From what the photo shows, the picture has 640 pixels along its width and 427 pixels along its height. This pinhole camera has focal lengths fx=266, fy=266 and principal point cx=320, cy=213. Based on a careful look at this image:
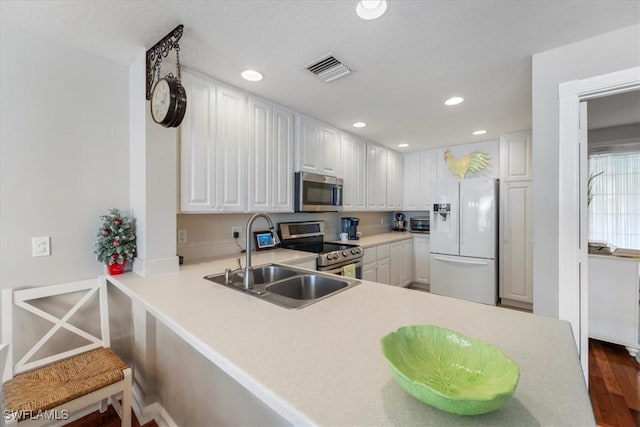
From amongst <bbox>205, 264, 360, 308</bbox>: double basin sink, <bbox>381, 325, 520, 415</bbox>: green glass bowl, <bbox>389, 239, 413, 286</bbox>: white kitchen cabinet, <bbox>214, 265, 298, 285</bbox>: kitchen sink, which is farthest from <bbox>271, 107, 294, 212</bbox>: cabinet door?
<bbox>381, 325, 520, 415</bbox>: green glass bowl

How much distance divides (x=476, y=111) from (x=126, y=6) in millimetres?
2943

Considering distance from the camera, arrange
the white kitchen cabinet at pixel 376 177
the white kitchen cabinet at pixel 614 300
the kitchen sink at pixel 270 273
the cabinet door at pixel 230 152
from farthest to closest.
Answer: the white kitchen cabinet at pixel 376 177 < the white kitchen cabinet at pixel 614 300 < the cabinet door at pixel 230 152 < the kitchen sink at pixel 270 273

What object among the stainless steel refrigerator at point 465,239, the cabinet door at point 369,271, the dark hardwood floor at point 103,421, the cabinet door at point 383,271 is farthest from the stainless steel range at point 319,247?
the dark hardwood floor at point 103,421

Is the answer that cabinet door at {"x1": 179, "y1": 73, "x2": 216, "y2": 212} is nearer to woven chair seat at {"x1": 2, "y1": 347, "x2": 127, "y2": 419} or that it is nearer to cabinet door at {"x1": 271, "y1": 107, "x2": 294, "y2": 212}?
cabinet door at {"x1": 271, "y1": 107, "x2": 294, "y2": 212}

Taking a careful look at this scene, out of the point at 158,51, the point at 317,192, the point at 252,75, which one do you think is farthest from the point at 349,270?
the point at 158,51

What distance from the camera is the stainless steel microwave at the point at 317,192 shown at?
274cm

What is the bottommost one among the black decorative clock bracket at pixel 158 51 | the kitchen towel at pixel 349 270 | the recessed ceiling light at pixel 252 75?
the kitchen towel at pixel 349 270

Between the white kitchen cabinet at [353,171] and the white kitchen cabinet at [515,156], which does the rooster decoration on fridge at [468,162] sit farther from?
the white kitchen cabinet at [353,171]

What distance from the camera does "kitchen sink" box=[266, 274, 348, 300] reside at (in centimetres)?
162

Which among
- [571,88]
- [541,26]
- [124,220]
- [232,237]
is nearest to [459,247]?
[571,88]

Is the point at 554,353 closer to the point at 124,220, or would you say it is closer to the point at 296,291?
the point at 296,291

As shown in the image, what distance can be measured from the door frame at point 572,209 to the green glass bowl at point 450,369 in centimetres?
143

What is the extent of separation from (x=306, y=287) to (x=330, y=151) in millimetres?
1947

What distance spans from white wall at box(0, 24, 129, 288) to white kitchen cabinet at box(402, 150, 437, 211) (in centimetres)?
407
